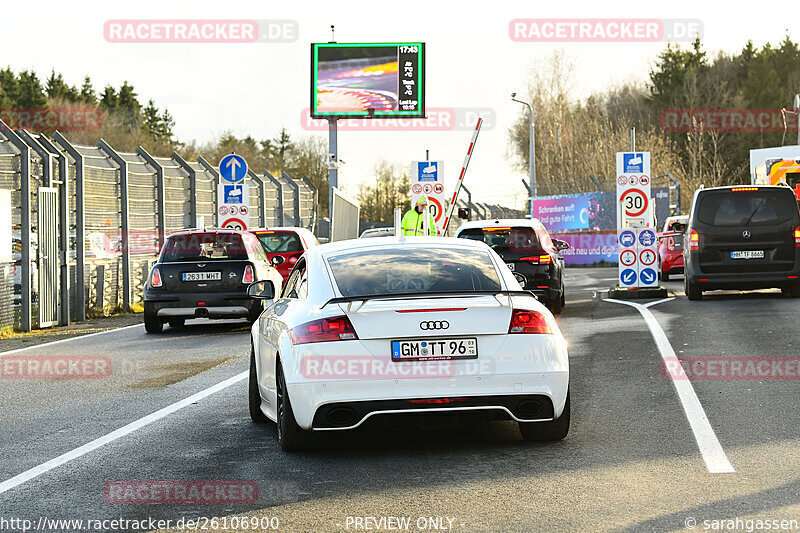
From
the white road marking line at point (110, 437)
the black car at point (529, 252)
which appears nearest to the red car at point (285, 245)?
the black car at point (529, 252)

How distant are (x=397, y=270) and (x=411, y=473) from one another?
64.8 inches

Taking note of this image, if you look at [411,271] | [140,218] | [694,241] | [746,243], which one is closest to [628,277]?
[694,241]

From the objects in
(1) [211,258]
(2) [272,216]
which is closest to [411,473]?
(1) [211,258]

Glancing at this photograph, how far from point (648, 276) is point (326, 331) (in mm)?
15456

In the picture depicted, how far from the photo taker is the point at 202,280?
18.8 m

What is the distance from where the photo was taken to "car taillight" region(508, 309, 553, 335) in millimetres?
7891

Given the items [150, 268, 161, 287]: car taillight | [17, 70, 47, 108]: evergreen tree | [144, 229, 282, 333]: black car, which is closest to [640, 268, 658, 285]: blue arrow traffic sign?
[144, 229, 282, 333]: black car

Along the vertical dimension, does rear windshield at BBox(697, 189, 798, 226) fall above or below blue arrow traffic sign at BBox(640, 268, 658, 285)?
above

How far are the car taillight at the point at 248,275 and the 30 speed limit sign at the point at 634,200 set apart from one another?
661 cm

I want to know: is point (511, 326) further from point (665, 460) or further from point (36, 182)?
point (36, 182)

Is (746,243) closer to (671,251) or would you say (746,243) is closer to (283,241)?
(283,241)

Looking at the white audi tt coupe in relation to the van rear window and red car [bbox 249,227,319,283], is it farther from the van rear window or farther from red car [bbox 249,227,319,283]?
red car [bbox 249,227,319,283]

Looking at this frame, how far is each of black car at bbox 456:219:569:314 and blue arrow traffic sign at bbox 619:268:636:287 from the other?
9.50ft

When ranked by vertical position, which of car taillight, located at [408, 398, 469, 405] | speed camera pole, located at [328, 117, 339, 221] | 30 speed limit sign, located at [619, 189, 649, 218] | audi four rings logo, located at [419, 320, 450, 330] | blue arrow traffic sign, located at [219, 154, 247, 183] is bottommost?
car taillight, located at [408, 398, 469, 405]
